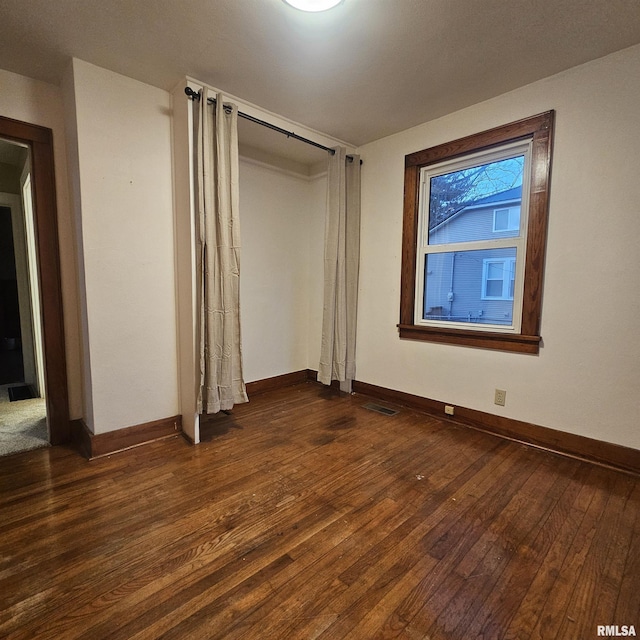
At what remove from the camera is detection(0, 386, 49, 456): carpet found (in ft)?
7.69

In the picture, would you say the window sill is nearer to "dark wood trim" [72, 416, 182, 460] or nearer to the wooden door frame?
"dark wood trim" [72, 416, 182, 460]

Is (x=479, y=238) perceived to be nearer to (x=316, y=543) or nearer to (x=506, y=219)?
(x=506, y=219)

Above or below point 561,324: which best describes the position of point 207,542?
below

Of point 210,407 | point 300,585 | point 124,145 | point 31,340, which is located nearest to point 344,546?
point 300,585

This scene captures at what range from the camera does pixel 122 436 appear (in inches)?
90.4

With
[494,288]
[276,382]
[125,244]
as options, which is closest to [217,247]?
[125,244]

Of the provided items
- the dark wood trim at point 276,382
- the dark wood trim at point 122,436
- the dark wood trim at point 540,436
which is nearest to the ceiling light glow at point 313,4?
the dark wood trim at point 122,436

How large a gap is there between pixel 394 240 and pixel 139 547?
9.43 feet

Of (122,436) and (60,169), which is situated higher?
(60,169)

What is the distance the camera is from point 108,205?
2.18 meters

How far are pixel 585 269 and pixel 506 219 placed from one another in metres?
0.65

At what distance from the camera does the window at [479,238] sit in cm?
234

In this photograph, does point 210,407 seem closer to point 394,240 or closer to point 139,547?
point 139,547

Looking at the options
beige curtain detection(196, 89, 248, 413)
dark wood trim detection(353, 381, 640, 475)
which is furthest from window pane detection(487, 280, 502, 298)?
beige curtain detection(196, 89, 248, 413)
